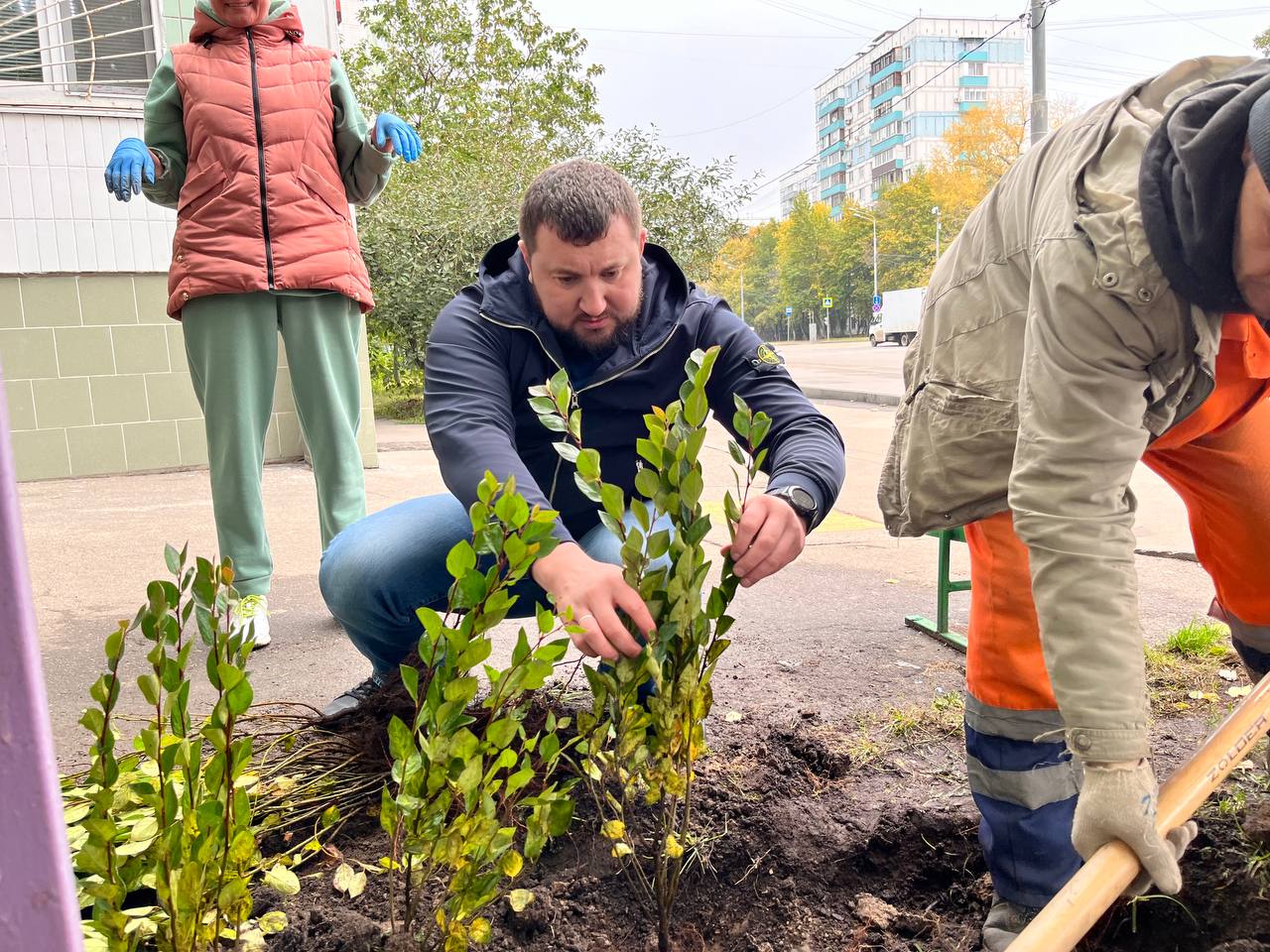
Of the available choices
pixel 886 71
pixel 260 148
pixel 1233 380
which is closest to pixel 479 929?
pixel 1233 380

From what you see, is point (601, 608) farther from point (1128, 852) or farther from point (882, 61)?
point (882, 61)

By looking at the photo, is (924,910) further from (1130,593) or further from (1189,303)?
(1189,303)

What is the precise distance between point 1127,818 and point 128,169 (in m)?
3.24

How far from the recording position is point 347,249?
353cm

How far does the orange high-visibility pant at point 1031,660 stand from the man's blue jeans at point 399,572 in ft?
2.65

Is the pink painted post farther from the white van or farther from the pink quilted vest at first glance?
the white van

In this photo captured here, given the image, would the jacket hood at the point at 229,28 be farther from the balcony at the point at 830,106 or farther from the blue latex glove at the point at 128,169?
the balcony at the point at 830,106

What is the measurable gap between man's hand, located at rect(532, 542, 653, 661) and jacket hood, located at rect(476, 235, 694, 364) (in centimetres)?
83

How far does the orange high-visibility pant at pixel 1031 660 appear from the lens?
1.72 meters

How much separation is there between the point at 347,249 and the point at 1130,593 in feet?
9.39

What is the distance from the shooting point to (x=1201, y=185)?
4.26 ft

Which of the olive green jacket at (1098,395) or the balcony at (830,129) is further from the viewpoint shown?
the balcony at (830,129)

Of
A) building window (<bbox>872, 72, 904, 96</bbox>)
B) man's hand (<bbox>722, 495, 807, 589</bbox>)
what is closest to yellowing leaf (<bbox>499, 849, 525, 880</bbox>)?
man's hand (<bbox>722, 495, 807, 589</bbox>)

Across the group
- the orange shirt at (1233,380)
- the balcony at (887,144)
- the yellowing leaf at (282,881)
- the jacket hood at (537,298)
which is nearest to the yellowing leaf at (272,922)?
the yellowing leaf at (282,881)
